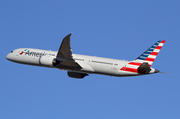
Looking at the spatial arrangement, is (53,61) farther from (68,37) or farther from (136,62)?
(136,62)

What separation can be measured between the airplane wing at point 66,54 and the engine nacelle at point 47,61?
1383 mm

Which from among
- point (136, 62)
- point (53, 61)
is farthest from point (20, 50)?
point (136, 62)

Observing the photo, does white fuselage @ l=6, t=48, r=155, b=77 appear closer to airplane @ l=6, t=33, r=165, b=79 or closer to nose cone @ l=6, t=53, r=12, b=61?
airplane @ l=6, t=33, r=165, b=79

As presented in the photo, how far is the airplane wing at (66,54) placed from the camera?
43569 mm

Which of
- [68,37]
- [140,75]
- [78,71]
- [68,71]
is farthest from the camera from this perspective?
[68,71]

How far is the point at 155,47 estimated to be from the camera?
47500 mm

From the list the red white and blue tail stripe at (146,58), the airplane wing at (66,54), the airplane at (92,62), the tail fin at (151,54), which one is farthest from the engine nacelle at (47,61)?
the tail fin at (151,54)

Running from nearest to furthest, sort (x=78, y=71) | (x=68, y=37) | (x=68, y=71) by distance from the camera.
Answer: (x=68, y=37)
(x=78, y=71)
(x=68, y=71)

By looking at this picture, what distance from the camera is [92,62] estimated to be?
159 feet

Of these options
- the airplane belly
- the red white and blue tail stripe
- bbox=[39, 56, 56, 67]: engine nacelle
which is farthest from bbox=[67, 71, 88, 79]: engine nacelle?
the red white and blue tail stripe

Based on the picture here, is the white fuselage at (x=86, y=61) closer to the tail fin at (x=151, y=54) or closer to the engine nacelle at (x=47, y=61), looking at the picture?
the engine nacelle at (x=47, y=61)

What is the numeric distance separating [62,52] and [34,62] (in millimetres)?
7671

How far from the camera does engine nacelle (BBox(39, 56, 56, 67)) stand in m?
48.8

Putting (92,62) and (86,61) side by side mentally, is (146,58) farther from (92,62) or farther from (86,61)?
(86,61)
